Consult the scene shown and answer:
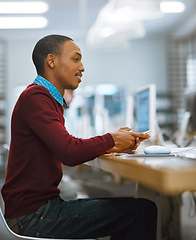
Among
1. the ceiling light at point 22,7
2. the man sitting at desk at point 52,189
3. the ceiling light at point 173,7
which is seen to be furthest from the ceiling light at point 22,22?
the man sitting at desk at point 52,189

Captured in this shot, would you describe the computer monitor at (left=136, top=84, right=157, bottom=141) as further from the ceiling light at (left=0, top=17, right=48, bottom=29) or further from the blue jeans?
the ceiling light at (left=0, top=17, right=48, bottom=29)

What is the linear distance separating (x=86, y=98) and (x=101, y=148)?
8.63 m

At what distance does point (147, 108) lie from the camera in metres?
2.11

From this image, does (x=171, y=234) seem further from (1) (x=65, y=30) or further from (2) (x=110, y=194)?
(1) (x=65, y=30)

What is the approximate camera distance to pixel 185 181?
0.63 m

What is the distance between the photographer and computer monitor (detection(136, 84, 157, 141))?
2.00 meters

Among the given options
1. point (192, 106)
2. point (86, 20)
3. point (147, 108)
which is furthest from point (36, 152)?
point (86, 20)

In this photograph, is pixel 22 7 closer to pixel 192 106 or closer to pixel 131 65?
pixel 131 65

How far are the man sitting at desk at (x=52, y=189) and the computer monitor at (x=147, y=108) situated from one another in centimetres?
82

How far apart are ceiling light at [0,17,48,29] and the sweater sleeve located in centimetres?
745

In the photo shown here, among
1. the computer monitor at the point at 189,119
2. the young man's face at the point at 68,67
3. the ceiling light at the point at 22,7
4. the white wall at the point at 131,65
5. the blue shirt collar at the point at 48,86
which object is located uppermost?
the ceiling light at the point at 22,7

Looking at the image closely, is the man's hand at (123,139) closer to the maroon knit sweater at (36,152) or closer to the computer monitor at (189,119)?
the maroon knit sweater at (36,152)

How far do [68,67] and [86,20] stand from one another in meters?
7.44

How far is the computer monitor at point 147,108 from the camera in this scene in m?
2.00
